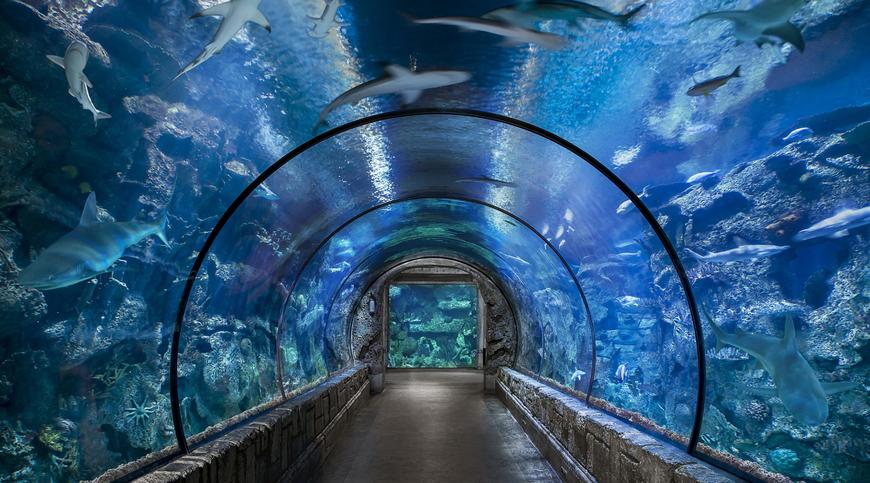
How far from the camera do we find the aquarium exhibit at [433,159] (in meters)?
3.34

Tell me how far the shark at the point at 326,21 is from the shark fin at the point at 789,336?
152 inches

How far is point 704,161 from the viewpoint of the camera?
476cm

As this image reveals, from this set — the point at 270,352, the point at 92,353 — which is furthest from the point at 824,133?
the point at 270,352

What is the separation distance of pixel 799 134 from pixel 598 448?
11.2 ft

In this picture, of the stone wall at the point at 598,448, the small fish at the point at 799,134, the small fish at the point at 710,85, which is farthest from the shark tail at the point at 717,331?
the small fish at the point at 710,85

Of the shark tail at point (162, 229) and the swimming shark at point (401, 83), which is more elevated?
the swimming shark at point (401, 83)

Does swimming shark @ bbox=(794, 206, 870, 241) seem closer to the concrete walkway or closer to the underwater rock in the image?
the underwater rock

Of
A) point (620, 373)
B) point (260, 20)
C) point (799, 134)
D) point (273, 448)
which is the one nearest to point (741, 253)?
point (799, 134)

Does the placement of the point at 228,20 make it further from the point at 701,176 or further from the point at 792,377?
the point at 792,377

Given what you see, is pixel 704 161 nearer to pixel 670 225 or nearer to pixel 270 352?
pixel 670 225

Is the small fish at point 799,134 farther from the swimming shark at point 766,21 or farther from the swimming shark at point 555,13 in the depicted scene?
the swimming shark at point 555,13

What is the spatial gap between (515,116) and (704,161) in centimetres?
170

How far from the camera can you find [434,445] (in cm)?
895

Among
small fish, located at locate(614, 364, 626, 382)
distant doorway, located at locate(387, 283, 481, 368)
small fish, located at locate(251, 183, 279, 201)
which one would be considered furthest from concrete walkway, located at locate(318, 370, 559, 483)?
distant doorway, located at locate(387, 283, 481, 368)
